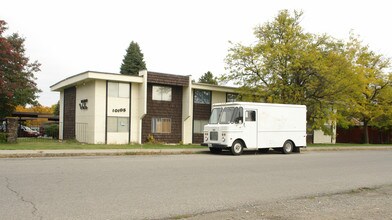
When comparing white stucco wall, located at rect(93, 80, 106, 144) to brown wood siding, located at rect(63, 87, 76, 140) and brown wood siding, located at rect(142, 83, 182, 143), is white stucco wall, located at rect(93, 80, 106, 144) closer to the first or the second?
brown wood siding, located at rect(142, 83, 182, 143)

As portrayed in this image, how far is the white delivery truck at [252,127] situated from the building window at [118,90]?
31.6 feet

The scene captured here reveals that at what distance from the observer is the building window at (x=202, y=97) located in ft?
110

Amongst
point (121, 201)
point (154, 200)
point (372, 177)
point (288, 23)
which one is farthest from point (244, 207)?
point (288, 23)

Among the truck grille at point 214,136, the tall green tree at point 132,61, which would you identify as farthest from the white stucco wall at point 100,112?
the tall green tree at point 132,61

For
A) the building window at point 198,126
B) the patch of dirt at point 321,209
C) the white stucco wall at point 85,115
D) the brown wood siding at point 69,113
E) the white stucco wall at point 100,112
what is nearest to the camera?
the patch of dirt at point 321,209

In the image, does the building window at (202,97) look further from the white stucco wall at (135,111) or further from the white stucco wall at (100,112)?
the white stucco wall at (100,112)

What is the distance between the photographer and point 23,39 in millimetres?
38844

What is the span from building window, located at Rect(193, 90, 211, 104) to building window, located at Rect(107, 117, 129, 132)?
21.3ft

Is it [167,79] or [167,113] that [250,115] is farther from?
[167,113]

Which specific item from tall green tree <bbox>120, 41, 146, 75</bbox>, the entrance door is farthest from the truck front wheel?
tall green tree <bbox>120, 41, 146, 75</bbox>

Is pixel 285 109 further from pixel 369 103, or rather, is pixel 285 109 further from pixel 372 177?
pixel 369 103

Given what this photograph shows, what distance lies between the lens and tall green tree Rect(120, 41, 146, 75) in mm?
66781

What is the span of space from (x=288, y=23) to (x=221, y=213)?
27237 mm

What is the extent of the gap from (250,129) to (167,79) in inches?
426
